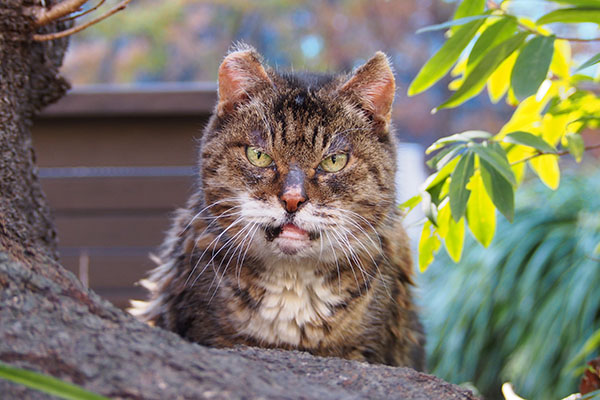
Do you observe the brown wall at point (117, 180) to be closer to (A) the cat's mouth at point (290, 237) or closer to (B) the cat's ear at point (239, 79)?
(B) the cat's ear at point (239, 79)

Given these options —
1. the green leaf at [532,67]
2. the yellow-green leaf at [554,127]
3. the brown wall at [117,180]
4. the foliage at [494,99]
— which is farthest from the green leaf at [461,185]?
the brown wall at [117,180]

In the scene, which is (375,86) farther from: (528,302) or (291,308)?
(528,302)

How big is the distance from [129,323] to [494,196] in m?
0.88

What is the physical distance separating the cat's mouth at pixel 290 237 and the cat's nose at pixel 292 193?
0.18 ft

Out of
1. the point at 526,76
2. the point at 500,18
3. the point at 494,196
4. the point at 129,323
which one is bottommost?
the point at 129,323

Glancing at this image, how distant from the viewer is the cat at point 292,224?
5.24ft

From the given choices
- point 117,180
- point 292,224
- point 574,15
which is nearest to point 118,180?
point 117,180

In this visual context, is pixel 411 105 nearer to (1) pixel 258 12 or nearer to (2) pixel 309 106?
(1) pixel 258 12

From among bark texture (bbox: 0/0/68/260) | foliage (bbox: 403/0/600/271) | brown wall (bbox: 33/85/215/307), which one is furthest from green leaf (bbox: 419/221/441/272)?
brown wall (bbox: 33/85/215/307)

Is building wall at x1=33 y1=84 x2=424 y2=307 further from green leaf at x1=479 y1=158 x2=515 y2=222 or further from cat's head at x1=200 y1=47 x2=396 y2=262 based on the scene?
green leaf at x1=479 y1=158 x2=515 y2=222

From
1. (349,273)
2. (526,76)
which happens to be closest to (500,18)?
(526,76)

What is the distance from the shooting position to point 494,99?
1.83 m

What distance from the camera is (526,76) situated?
1.32m

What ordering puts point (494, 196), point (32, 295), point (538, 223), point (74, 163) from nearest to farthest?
point (32, 295), point (494, 196), point (538, 223), point (74, 163)
